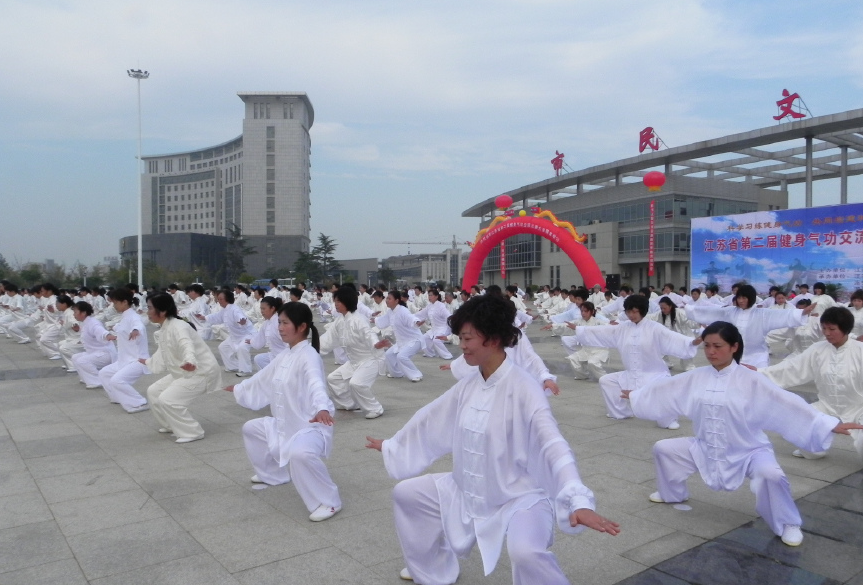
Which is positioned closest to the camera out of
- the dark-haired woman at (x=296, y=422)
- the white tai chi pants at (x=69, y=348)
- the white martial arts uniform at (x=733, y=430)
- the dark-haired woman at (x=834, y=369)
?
A: the white martial arts uniform at (x=733, y=430)

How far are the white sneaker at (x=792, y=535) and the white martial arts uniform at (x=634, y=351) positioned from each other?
292 centimetres

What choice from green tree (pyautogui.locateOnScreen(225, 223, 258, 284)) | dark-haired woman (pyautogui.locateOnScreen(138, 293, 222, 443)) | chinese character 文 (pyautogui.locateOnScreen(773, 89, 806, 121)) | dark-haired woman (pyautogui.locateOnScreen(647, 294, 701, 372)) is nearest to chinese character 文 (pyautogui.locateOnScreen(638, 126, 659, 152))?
chinese character 文 (pyautogui.locateOnScreen(773, 89, 806, 121))

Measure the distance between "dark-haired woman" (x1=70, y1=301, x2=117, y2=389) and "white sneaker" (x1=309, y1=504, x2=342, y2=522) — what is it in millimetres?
5835

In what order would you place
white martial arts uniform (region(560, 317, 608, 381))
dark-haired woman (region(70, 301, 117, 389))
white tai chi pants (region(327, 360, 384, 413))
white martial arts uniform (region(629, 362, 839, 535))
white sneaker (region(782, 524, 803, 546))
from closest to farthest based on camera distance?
1. white sneaker (region(782, 524, 803, 546))
2. white martial arts uniform (region(629, 362, 839, 535))
3. white tai chi pants (region(327, 360, 384, 413))
4. dark-haired woman (region(70, 301, 117, 389))
5. white martial arts uniform (region(560, 317, 608, 381))

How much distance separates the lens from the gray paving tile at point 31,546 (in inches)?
133

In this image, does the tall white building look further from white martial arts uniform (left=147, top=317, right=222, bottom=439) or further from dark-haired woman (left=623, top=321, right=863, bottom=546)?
dark-haired woman (left=623, top=321, right=863, bottom=546)

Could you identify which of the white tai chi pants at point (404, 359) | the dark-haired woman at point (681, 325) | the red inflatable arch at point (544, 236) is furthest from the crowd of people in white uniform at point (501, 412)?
the red inflatable arch at point (544, 236)

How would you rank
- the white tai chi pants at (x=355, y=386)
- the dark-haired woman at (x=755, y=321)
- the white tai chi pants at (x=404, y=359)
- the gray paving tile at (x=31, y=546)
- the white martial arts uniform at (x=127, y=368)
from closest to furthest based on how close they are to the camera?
the gray paving tile at (x=31, y=546)
the white tai chi pants at (x=355, y=386)
the white martial arts uniform at (x=127, y=368)
the dark-haired woman at (x=755, y=321)
the white tai chi pants at (x=404, y=359)

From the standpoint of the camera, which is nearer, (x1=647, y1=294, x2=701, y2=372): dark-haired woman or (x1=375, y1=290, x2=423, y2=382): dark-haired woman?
(x1=375, y1=290, x2=423, y2=382): dark-haired woman

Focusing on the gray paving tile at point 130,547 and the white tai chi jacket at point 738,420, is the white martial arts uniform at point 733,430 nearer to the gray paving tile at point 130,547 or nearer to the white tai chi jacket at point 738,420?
the white tai chi jacket at point 738,420

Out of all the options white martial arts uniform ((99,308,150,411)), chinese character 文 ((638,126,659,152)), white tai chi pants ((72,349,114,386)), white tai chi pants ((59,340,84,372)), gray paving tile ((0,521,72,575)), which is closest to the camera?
gray paving tile ((0,521,72,575))

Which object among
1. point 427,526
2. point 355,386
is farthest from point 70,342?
point 427,526

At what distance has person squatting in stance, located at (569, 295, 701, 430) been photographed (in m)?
6.58

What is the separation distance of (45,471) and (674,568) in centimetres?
448
